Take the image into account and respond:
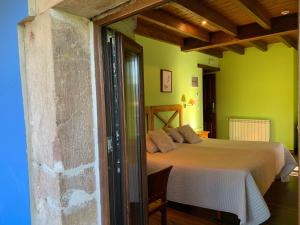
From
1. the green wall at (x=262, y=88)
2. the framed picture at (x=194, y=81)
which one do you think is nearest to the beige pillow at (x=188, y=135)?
the framed picture at (x=194, y=81)

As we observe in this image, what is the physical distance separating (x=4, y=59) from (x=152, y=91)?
3.01 metres

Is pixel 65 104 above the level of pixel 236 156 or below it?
above

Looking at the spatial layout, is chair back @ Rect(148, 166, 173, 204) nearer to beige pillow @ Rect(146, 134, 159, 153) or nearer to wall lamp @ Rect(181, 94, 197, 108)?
beige pillow @ Rect(146, 134, 159, 153)

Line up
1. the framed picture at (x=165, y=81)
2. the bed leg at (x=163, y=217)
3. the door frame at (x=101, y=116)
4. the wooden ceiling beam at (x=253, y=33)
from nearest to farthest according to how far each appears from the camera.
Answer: the door frame at (x=101, y=116) → the bed leg at (x=163, y=217) → the wooden ceiling beam at (x=253, y=33) → the framed picture at (x=165, y=81)

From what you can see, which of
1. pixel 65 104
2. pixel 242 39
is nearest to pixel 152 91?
pixel 242 39

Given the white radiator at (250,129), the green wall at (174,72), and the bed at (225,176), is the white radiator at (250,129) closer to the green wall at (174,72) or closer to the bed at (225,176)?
the green wall at (174,72)

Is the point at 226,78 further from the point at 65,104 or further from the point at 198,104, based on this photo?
the point at 65,104

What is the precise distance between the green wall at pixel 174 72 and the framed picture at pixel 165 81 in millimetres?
74

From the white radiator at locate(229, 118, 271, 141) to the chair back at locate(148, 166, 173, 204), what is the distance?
4.41 m

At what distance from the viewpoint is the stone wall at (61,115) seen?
1089mm

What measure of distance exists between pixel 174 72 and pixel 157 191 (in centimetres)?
312

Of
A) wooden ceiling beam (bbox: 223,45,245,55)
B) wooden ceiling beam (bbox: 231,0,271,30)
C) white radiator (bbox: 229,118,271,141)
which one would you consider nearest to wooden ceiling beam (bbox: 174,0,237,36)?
wooden ceiling beam (bbox: 231,0,271,30)

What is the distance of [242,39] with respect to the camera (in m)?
4.12

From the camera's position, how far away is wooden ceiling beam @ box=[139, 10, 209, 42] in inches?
122
